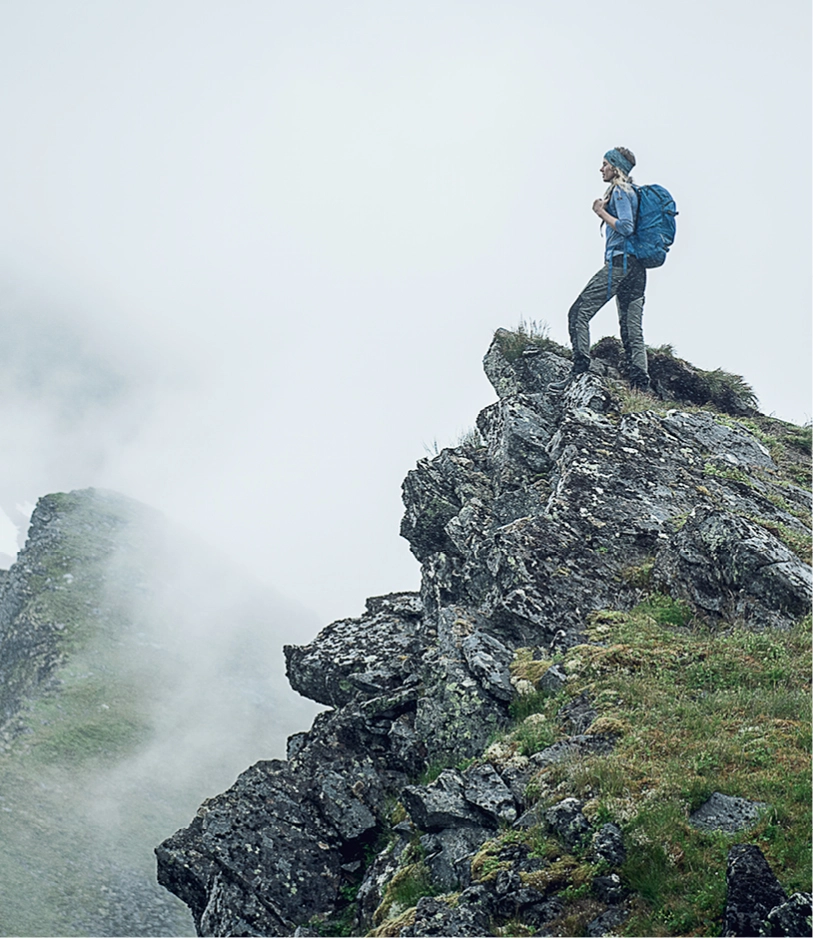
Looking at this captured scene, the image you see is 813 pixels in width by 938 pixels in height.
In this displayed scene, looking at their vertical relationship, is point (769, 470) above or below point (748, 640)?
above

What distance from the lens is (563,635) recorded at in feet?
46.7

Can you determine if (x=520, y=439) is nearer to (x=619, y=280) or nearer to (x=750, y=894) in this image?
(x=619, y=280)

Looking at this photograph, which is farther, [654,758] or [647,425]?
[647,425]

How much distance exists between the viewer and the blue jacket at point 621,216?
1997 cm

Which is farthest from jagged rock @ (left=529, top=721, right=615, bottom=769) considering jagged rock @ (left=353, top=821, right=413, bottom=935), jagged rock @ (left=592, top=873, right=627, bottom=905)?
jagged rock @ (left=353, top=821, right=413, bottom=935)

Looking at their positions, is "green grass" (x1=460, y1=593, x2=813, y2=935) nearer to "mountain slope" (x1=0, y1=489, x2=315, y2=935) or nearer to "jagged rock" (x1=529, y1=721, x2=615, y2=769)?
"jagged rock" (x1=529, y1=721, x2=615, y2=769)

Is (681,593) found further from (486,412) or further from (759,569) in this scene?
(486,412)

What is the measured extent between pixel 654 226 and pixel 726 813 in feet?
51.6

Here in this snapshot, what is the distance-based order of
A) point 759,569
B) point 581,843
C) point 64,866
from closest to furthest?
1. point 581,843
2. point 759,569
3. point 64,866

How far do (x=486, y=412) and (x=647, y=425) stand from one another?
5485 millimetres

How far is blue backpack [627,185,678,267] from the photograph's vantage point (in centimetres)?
2017

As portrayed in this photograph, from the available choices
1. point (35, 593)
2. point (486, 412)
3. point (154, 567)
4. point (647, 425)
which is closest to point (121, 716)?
point (35, 593)

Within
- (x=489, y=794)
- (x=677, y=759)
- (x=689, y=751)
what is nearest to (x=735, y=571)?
(x=689, y=751)

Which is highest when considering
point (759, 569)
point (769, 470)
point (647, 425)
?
point (647, 425)
